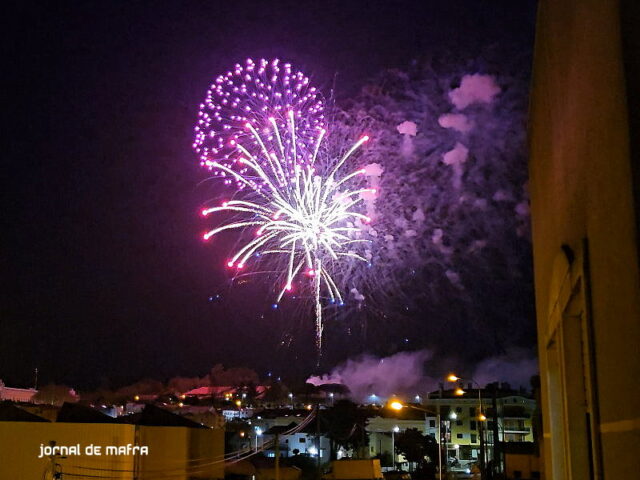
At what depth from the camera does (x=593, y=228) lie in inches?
235

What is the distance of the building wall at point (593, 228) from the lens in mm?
4484

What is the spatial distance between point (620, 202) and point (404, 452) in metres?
50.2

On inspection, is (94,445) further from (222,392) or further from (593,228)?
(222,392)

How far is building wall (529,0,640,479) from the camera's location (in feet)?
14.7

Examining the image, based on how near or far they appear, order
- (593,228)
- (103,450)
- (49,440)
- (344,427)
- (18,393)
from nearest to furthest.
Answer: (593,228)
(49,440)
(103,450)
(344,427)
(18,393)

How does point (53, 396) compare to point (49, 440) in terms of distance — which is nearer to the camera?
point (49, 440)

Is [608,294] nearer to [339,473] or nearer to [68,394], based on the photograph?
[339,473]

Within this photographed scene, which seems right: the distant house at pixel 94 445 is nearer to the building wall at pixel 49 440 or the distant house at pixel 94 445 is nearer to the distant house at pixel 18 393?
the building wall at pixel 49 440

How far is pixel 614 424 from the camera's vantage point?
5215 mm

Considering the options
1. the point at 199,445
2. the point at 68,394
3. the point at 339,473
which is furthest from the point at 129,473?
the point at 68,394

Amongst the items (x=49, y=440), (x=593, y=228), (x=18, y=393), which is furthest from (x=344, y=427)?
(x=593, y=228)

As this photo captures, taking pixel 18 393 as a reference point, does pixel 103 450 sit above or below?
below

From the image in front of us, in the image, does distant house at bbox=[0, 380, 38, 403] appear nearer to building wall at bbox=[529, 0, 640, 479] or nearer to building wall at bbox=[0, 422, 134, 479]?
building wall at bbox=[0, 422, 134, 479]

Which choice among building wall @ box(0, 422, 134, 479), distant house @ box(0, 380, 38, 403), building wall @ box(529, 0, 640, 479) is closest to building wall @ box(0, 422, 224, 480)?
building wall @ box(0, 422, 134, 479)
